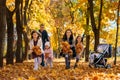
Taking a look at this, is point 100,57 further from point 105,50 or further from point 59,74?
point 59,74

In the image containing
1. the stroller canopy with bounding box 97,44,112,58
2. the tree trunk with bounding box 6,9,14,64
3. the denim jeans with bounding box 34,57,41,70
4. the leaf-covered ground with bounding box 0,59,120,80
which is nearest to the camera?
the leaf-covered ground with bounding box 0,59,120,80

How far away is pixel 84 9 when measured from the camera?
3228 centimetres

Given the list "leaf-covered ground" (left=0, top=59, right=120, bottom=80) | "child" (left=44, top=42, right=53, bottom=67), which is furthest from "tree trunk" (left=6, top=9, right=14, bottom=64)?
"leaf-covered ground" (left=0, top=59, right=120, bottom=80)

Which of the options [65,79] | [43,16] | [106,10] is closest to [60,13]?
[43,16]

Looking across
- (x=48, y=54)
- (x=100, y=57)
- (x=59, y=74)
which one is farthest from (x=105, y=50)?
(x=59, y=74)

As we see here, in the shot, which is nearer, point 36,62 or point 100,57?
point 36,62

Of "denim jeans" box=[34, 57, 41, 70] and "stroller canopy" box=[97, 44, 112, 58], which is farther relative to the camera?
"stroller canopy" box=[97, 44, 112, 58]

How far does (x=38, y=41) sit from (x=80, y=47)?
2.25m

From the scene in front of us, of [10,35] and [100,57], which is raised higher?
[10,35]

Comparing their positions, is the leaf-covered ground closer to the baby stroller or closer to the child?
the baby stroller

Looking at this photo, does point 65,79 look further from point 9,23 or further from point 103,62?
point 9,23

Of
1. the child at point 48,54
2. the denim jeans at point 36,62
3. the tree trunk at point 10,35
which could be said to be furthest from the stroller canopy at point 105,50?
the tree trunk at point 10,35

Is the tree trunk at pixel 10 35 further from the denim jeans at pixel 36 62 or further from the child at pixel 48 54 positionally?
the denim jeans at pixel 36 62

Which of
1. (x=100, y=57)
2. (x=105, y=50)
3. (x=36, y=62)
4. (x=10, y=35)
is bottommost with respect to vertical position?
(x=100, y=57)
